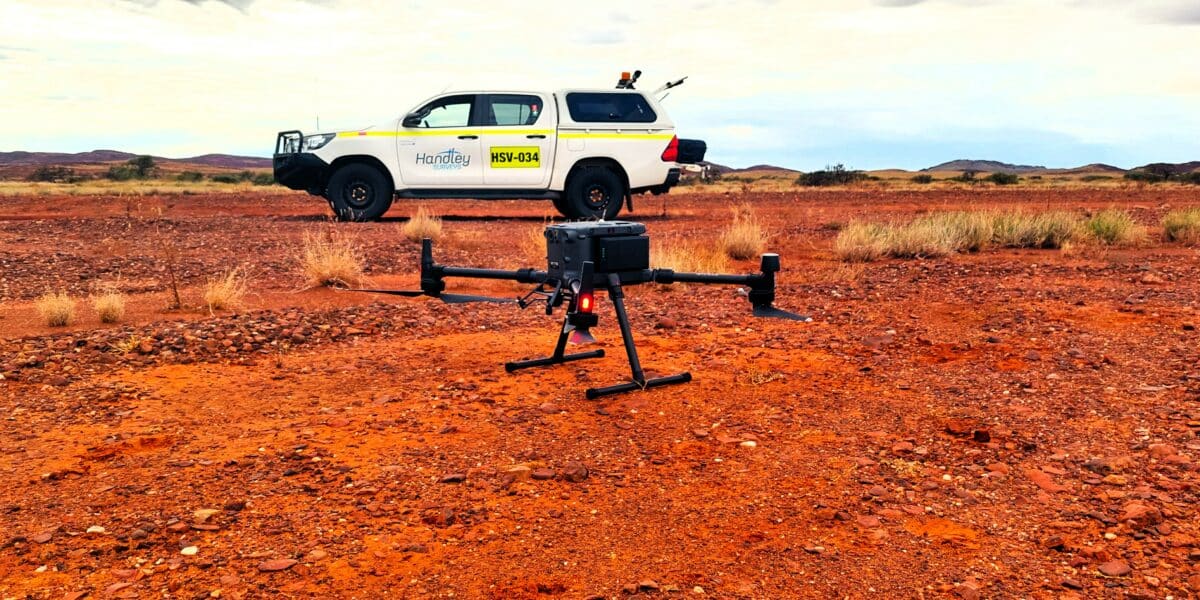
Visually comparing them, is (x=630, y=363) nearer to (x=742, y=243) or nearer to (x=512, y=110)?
(x=742, y=243)

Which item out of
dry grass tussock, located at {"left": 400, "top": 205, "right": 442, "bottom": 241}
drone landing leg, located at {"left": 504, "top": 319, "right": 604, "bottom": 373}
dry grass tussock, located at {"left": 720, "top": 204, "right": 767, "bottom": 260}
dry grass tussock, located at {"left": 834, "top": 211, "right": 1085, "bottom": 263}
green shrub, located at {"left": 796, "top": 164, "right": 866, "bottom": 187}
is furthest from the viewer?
green shrub, located at {"left": 796, "top": 164, "right": 866, "bottom": 187}

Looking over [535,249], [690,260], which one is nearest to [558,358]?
[690,260]

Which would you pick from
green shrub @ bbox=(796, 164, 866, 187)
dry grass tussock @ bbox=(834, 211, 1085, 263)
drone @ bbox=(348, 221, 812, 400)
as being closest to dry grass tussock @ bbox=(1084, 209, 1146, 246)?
dry grass tussock @ bbox=(834, 211, 1085, 263)

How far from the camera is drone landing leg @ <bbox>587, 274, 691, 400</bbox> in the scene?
17.3 feet

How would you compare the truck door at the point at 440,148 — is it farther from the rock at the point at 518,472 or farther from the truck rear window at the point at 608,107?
the rock at the point at 518,472

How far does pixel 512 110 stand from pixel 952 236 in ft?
22.6

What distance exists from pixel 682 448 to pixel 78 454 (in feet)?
9.37

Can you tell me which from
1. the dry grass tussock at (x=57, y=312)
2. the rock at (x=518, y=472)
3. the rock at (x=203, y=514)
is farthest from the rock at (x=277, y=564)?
the dry grass tussock at (x=57, y=312)

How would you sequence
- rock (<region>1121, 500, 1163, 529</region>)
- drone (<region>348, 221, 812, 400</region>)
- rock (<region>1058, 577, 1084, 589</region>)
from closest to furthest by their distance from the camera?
rock (<region>1058, 577, 1084, 589</region>), rock (<region>1121, 500, 1163, 529</region>), drone (<region>348, 221, 812, 400</region>)

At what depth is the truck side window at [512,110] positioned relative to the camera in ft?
49.4

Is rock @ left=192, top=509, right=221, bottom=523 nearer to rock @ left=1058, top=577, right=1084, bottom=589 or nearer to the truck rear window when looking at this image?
rock @ left=1058, top=577, right=1084, bottom=589

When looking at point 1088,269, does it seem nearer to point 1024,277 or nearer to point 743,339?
point 1024,277

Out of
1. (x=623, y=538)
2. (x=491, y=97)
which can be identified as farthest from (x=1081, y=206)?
(x=623, y=538)

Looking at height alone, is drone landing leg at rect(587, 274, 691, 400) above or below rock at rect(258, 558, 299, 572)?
above
